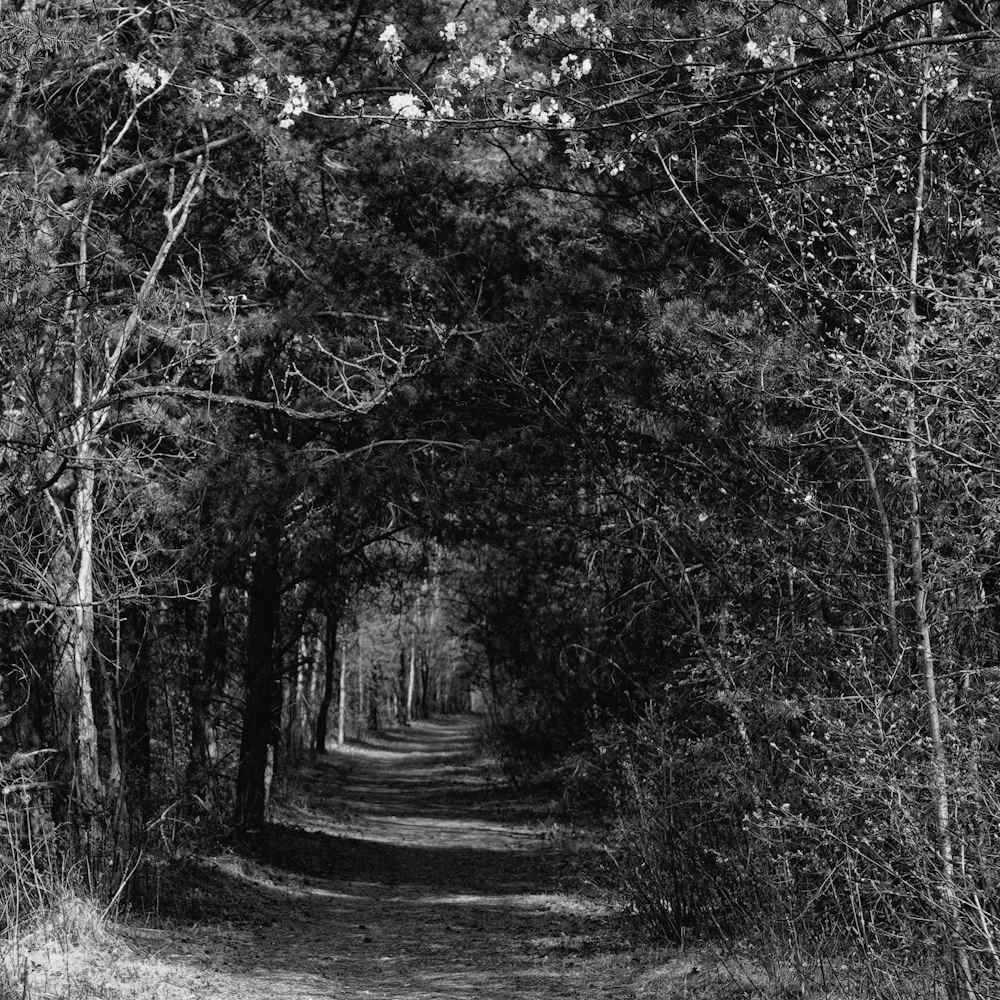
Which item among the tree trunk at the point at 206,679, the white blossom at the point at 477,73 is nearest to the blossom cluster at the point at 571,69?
the white blossom at the point at 477,73

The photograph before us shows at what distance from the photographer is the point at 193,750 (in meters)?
12.9

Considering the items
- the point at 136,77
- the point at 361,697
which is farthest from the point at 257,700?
the point at 361,697

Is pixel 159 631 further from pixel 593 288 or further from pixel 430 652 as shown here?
pixel 430 652

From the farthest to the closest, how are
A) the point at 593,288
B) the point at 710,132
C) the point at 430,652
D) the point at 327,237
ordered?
the point at 430,652
the point at 327,237
the point at 593,288
the point at 710,132

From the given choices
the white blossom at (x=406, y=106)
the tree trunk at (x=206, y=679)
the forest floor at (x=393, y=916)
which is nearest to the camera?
the white blossom at (x=406, y=106)

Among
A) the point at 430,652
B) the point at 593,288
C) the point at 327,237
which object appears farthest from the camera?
the point at 430,652

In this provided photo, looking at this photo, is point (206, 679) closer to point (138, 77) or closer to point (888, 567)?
point (138, 77)

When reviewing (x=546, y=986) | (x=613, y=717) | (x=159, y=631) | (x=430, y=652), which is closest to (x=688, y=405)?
(x=546, y=986)

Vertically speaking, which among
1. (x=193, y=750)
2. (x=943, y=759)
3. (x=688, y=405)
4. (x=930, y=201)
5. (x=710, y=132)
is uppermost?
(x=710, y=132)

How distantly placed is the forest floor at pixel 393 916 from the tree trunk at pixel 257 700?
1.80ft

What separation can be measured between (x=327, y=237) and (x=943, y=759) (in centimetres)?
689

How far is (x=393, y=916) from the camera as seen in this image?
10.9 metres

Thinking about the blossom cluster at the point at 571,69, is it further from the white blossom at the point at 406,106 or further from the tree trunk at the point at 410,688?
the tree trunk at the point at 410,688

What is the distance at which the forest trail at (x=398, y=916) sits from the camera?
7.90 metres
